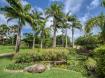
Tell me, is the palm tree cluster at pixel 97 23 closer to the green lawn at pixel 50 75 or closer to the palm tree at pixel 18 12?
the green lawn at pixel 50 75

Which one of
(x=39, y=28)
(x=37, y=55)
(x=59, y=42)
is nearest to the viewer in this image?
(x=37, y=55)

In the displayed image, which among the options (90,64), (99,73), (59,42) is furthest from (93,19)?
(59,42)

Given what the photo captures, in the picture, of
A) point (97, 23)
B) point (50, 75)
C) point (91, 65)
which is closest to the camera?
point (50, 75)

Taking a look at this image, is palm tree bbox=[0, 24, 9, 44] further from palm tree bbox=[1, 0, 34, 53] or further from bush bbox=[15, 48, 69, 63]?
bush bbox=[15, 48, 69, 63]

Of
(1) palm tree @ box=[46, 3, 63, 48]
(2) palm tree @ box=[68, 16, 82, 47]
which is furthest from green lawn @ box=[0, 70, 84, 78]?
(2) palm tree @ box=[68, 16, 82, 47]

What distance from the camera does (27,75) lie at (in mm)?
15828

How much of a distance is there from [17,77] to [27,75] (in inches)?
37.9

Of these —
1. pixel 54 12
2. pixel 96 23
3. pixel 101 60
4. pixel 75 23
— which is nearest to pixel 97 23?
pixel 96 23

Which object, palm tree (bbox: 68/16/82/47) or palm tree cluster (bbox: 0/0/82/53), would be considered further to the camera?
palm tree (bbox: 68/16/82/47)

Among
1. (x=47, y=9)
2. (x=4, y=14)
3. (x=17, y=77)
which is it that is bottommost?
(x=17, y=77)

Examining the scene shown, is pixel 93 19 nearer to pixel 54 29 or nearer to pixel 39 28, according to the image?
pixel 54 29

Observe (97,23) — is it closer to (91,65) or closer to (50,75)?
(91,65)

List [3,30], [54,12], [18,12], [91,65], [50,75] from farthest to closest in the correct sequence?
[3,30] < [54,12] < [18,12] < [91,65] < [50,75]

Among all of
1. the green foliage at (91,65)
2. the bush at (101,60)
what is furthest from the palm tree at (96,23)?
the bush at (101,60)
